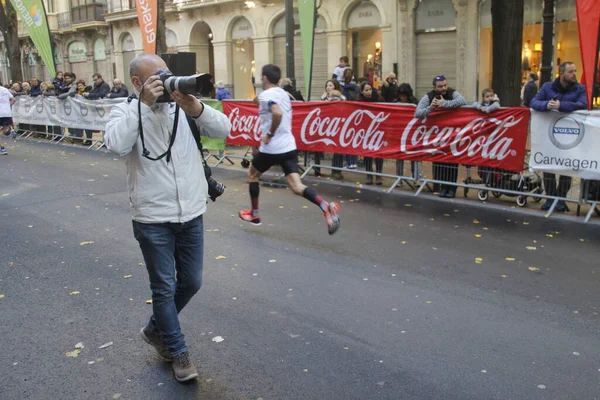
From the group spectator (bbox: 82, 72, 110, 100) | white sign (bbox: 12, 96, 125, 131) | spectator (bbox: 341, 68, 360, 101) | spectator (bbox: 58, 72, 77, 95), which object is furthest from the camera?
spectator (bbox: 58, 72, 77, 95)

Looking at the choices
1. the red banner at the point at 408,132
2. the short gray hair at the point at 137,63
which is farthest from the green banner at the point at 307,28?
the short gray hair at the point at 137,63

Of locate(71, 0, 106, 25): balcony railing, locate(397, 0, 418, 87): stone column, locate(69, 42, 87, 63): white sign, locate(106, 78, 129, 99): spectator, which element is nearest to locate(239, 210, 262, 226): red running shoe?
locate(106, 78, 129, 99): spectator

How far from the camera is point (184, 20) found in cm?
3164

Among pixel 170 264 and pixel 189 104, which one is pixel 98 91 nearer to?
pixel 170 264

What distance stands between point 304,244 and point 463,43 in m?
15.2

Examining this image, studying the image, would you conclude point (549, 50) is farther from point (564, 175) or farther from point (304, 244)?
point (304, 244)

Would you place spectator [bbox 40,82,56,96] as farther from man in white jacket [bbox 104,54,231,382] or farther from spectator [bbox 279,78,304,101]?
man in white jacket [bbox 104,54,231,382]

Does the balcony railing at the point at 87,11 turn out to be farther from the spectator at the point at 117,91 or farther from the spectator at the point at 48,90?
the spectator at the point at 117,91

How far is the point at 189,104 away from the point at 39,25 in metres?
20.2

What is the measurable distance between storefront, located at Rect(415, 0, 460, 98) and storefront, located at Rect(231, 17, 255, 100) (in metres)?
9.46

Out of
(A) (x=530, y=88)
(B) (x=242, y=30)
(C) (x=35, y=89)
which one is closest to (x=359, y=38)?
(B) (x=242, y=30)

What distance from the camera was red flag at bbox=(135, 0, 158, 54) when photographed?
52.9ft

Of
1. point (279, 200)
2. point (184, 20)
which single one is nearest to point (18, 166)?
A: point (279, 200)

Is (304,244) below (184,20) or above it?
below
